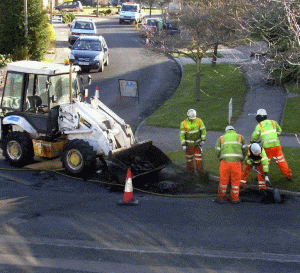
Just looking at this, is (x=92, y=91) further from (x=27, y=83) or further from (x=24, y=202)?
(x=24, y=202)

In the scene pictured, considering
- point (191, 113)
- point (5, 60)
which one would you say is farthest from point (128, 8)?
point (191, 113)

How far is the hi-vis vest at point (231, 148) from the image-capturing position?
11.3 metres

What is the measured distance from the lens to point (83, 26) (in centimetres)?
4109

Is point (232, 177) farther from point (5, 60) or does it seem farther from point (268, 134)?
point (5, 60)

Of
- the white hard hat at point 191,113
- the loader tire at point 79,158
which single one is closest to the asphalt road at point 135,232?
the loader tire at point 79,158

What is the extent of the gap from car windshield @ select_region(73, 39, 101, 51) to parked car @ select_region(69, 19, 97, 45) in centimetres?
841

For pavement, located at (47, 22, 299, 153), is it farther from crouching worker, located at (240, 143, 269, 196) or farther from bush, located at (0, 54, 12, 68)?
bush, located at (0, 54, 12, 68)

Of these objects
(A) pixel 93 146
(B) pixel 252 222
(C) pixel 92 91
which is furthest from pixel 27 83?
(C) pixel 92 91

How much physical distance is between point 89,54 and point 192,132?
17394 millimetres

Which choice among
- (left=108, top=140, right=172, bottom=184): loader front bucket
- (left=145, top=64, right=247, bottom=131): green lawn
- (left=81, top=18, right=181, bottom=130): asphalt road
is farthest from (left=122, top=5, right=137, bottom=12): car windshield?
(left=108, top=140, right=172, bottom=184): loader front bucket

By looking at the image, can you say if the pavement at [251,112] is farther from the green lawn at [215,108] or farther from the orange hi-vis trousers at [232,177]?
the orange hi-vis trousers at [232,177]

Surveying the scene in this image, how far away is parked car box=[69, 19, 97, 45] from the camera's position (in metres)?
39.8

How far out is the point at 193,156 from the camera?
539 inches

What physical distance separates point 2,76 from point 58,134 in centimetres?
1379
